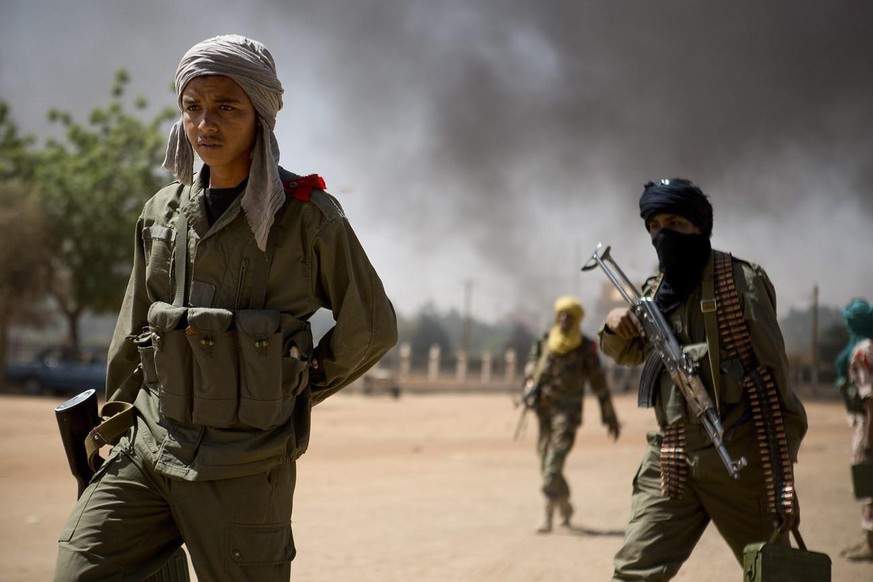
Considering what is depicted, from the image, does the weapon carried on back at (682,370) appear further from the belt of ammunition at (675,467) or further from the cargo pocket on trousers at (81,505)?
the cargo pocket on trousers at (81,505)

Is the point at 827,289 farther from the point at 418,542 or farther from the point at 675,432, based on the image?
the point at 675,432

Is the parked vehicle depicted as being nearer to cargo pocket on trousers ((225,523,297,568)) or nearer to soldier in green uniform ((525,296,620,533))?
soldier in green uniform ((525,296,620,533))

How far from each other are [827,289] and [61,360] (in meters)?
21.5

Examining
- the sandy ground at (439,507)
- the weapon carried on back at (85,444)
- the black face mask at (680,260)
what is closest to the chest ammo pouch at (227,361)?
the weapon carried on back at (85,444)

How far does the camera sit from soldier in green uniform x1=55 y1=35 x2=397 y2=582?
9.15ft

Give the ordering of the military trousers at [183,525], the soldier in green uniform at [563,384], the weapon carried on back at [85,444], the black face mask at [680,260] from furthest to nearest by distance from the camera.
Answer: the soldier in green uniform at [563,384] < the black face mask at [680,260] < the weapon carried on back at [85,444] < the military trousers at [183,525]

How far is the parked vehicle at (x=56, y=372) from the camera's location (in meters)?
26.0

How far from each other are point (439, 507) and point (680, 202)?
247 inches

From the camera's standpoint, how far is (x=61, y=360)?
26.8 m

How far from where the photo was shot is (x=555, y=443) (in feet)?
29.3

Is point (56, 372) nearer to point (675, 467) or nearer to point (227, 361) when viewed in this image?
point (675, 467)

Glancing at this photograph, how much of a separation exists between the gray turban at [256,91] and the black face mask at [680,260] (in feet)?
5.52

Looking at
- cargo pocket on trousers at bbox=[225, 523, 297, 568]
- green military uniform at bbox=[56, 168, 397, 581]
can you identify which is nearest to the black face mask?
green military uniform at bbox=[56, 168, 397, 581]

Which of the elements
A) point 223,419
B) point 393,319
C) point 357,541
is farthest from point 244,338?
point 357,541
